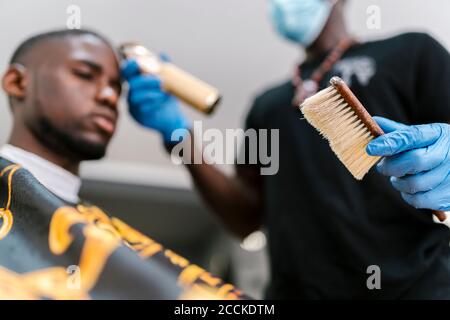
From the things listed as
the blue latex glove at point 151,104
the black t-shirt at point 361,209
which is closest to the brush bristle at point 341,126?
the black t-shirt at point 361,209

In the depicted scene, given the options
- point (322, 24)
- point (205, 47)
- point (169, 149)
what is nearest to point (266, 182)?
point (169, 149)

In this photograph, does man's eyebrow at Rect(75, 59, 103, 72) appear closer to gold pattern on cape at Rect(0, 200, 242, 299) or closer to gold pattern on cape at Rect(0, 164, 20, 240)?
gold pattern on cape at Rect(0, 164, 20, 240)

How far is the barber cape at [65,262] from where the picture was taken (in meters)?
0.71

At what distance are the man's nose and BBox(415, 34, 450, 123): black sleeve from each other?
0.77m

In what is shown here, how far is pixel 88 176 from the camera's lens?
2.82 m

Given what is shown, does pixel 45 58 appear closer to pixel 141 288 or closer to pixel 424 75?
pixel 141 288

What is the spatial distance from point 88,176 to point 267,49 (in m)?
1.32

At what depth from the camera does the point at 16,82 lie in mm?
1085

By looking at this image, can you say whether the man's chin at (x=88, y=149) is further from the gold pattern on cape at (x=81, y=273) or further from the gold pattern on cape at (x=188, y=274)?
the gold pattern on cape at (x=81, y=273)

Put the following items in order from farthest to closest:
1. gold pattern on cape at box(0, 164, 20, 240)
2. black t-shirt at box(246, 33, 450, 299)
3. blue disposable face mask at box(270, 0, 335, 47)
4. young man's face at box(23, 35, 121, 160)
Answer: blue disposable face mask at box(270, 0, 335, 47)
black t-shirt at box(246, 33, 450, 299)
young man's face at box(23, 35, 121, 160)
gold pattern on cape at box(0, 164, 20, 240)

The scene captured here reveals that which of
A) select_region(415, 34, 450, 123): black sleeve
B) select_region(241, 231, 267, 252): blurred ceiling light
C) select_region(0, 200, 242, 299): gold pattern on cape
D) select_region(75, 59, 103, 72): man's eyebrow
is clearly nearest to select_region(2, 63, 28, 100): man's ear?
select_region(75, 59, 103, 72): man's eyebrow

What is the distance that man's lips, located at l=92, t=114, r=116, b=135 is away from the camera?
1088 mm

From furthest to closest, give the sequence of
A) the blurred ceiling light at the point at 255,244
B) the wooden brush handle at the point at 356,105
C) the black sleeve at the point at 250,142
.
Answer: the blurred ceiling light at the point at 255,244
the black sleeve at the point at 250,142
the wooden brush handle at the point at 356,105

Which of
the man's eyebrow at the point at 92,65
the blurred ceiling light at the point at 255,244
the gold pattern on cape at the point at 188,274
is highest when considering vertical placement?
the man's eyebrow at the point at 92,65
